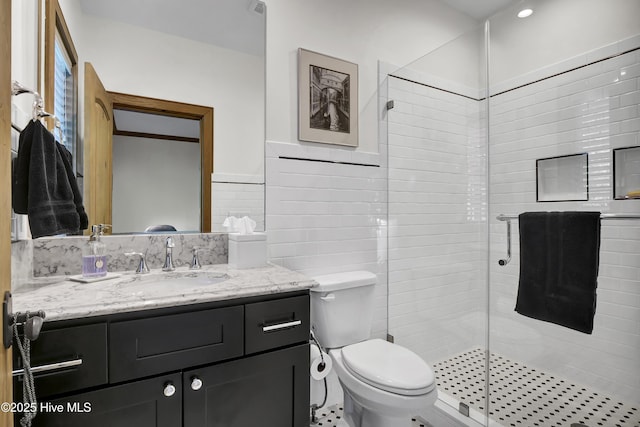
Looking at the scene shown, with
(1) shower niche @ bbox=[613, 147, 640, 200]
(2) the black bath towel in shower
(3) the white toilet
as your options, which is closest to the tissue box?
(3) the white toilet

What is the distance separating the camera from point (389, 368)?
1.46m

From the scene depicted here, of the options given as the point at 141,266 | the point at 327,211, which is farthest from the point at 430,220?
the point at 141,266

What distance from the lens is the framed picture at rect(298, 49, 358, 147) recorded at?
1.88 meters

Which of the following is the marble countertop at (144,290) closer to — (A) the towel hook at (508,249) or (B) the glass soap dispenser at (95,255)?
(B) the glass soap dispenser at (95,255)

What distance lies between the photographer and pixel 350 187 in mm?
2074

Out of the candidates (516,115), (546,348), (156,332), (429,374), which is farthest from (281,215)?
(546,348)

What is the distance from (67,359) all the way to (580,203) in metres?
2.34

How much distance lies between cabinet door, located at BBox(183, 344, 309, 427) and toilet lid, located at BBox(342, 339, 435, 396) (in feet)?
0.99

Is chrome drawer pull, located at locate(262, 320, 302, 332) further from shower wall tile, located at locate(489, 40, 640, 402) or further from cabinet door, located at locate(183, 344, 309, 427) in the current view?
shower wall tile, located at locate(489, 40, 640, 402)

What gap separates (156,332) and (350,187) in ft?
4.52

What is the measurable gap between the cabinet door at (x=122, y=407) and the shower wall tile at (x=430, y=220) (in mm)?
1539

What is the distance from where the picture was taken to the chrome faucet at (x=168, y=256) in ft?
5.02

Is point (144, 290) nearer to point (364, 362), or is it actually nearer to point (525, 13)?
point (364, 362)

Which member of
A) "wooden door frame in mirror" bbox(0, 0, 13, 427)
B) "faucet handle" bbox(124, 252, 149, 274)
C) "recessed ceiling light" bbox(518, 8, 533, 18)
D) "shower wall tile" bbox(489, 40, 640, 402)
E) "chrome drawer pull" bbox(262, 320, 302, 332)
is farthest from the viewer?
"recessed ceiling light" bbox(518, 8, 533, 18)
